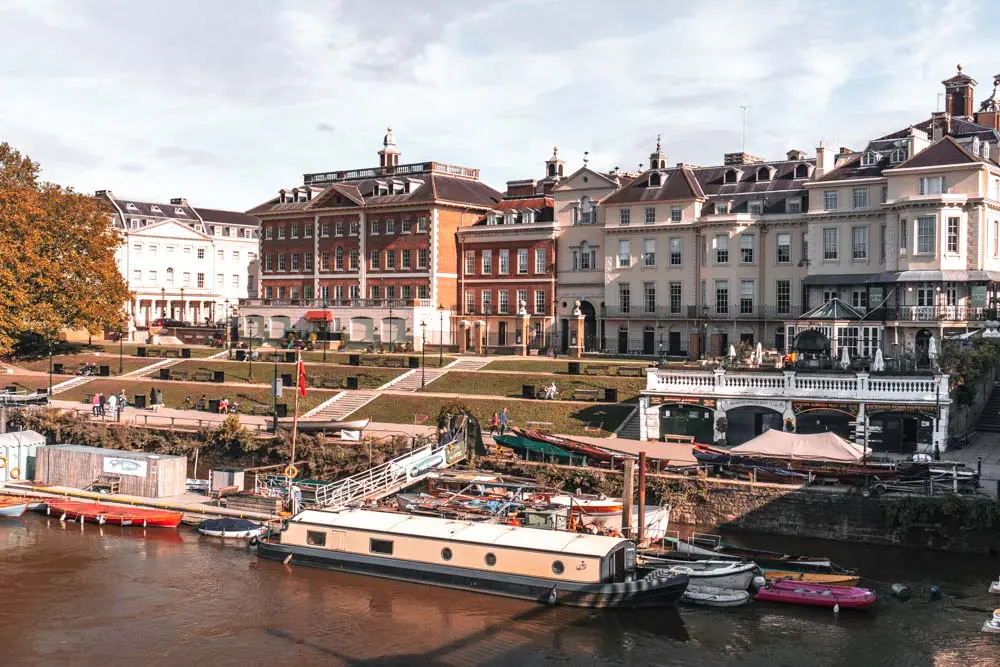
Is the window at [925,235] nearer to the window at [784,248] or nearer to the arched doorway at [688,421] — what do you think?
the window at [784,248]

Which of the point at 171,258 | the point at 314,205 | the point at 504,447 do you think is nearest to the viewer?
the point at 504,447

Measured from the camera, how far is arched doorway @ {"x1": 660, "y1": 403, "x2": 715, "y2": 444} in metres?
49.8

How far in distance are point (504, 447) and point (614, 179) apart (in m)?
36.9

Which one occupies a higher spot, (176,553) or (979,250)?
(979,250)

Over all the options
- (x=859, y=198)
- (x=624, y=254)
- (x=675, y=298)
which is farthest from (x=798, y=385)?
(x=624, y=254)

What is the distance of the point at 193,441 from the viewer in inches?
2163

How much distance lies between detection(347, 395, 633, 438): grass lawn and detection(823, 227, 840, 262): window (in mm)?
19660

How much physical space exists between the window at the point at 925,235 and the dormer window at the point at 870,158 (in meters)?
5.99

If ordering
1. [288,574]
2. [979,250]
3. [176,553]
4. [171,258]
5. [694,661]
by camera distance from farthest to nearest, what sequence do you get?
1. [171,258]
2. [979,250]
3. [176,553]
4. [288,574]
5. [694,661]

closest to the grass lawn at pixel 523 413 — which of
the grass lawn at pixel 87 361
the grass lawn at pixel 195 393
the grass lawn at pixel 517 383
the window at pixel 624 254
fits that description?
the grass lawn at pixel 517 383

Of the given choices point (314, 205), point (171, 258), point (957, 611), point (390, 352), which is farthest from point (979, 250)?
point (171, 258)

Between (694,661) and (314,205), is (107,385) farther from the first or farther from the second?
(694,661)

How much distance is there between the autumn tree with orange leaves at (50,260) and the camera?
74.2 metres

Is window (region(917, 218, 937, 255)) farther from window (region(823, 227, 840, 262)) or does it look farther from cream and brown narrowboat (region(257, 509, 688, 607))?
cream and brown narrowboat (region(257, 509, 688, 607))
